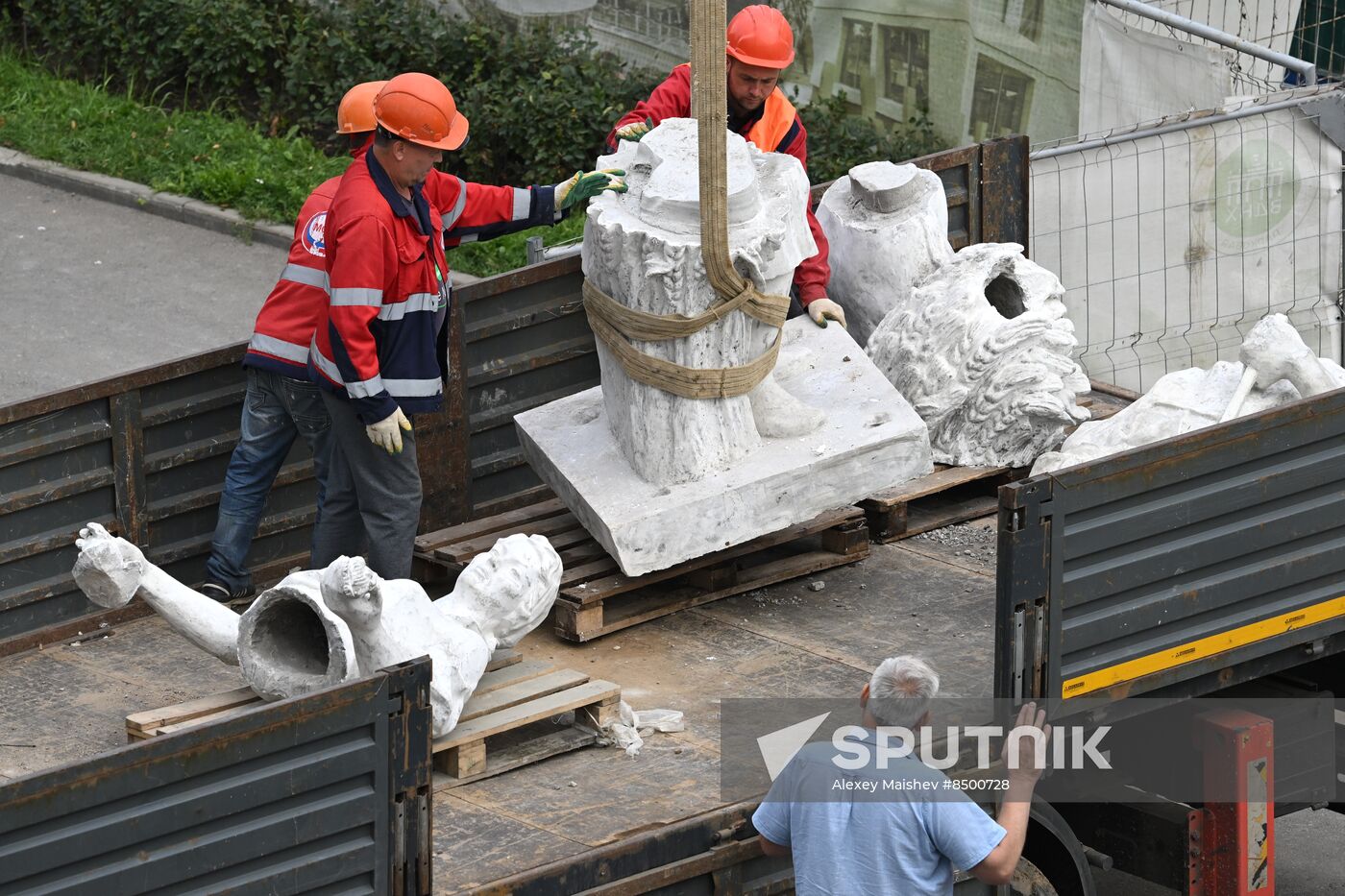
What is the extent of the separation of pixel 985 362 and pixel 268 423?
2.40 metres

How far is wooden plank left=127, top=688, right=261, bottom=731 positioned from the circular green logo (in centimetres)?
569

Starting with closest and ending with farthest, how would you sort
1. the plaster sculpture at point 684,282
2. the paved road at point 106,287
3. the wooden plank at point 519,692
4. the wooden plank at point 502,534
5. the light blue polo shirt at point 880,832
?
1. the light blue polo shirt at point 880,832
2. the wooden plank at point 519,692
3. the plaster sculpture at point 684,282
4. the wooden plank at point 502,534
5. the paved road at point 106,287

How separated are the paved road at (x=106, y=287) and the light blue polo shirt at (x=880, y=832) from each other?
7.10 metres

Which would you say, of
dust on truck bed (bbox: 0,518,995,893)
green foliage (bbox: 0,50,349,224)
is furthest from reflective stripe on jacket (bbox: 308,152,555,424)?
green foliage (bbox: 0,50,349,224)

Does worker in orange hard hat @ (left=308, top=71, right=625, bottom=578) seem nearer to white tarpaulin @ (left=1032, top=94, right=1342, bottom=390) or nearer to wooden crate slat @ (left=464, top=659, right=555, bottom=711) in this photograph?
wooden crate slat @ (left=464, top=659, right=555, bottom=711)

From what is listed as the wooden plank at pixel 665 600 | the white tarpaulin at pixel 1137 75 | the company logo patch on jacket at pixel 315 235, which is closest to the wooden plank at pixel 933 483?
the wooden plank at pixel 665 600

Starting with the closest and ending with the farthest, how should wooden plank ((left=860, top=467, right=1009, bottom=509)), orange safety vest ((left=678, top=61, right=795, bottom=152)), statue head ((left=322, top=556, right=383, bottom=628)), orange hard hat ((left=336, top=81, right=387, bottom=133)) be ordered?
1. statue head ((left=322, top=556, right=383, bottom=628))
2. orange hard hat ((left=336, top=81, right=387, bottom=133))
3. wooden plank ((left=860, top=467, right=1009, bottom=509))
4. orange safety vest ((left=678, top=61, right=795, bottom=152))

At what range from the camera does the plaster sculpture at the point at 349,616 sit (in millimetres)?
4816

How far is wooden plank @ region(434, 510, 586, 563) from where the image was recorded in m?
5.98

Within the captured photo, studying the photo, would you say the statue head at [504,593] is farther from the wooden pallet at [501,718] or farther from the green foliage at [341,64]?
the green foliage at [341,64]

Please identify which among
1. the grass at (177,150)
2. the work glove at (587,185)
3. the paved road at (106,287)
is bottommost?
the paved road at (106,287)

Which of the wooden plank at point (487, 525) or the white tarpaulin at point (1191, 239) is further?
the white tarpaulin at point (1191, 239)

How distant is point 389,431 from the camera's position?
5645 millimetres

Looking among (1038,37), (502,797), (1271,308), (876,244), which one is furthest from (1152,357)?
(502,797)
